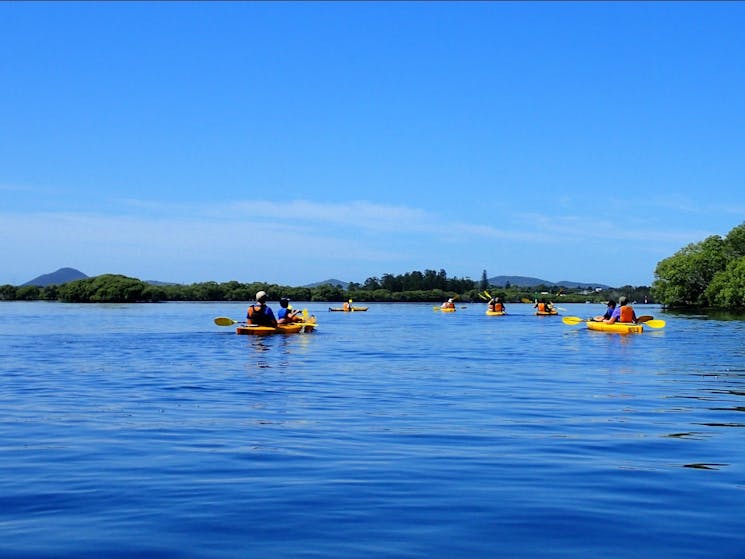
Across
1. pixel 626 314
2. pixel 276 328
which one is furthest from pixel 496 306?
pixel 276 328

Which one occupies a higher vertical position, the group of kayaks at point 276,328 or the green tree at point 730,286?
the green tree at point 730,286

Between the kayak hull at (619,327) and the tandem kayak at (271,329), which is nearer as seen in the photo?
the tandem kayak at (271,329)

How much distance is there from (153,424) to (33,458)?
2.95 m

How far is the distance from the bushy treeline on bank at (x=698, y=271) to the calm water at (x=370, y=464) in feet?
267

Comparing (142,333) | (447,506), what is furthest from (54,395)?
(142,333)

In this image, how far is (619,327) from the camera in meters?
40.8

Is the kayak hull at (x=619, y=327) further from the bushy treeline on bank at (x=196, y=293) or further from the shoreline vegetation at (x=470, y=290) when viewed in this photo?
the bushy treeline on bank at (x=196, y=293)

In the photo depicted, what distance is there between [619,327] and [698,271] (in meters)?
64.0

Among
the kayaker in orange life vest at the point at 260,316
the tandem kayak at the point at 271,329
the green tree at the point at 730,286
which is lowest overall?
the tandem kayak at the point at 271,329

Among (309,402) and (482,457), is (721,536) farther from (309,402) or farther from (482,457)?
(309,402)

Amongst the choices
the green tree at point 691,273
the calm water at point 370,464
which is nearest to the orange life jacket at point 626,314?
the calm water at point 370,464

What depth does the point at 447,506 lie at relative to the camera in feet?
26.0

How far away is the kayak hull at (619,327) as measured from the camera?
40062 millimetres

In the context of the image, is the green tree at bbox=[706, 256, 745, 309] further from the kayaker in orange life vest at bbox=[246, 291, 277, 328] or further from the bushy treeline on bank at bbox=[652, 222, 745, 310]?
the kayaker in orange life vest at bbox=[246, 291, 277, 328]
